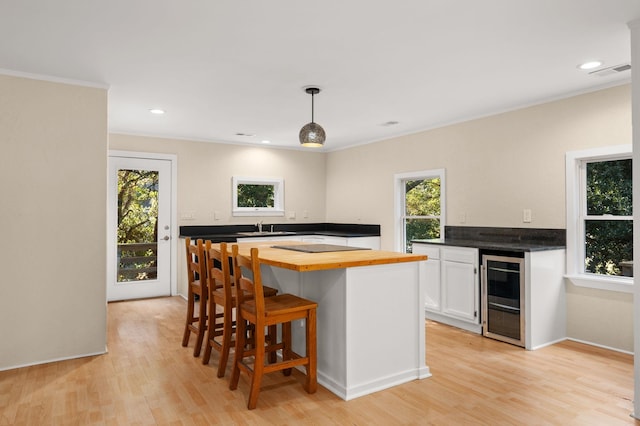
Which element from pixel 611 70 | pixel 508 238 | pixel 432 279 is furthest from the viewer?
pixel 432 279

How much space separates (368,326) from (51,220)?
2645 millimetres

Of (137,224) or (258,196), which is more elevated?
(258,196)

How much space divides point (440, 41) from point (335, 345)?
2103 millimetres

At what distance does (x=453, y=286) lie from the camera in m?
4.36

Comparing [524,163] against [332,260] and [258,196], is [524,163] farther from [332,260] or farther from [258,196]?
[258,196]

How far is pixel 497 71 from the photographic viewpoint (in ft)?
10.9

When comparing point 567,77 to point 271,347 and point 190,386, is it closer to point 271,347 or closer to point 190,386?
point 271,347

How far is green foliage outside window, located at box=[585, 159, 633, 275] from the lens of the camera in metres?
3.66

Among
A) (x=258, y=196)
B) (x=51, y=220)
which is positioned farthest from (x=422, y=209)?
(x=51, y=220)

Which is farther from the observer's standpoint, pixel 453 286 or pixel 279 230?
pixel 279 230

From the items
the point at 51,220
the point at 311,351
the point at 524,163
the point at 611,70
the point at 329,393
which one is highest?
the point at 611,70

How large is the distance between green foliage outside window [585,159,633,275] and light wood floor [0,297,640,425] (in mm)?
797

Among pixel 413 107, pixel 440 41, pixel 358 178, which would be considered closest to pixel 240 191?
pixel 358 178

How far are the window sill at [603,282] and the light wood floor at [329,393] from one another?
1.78 ft
